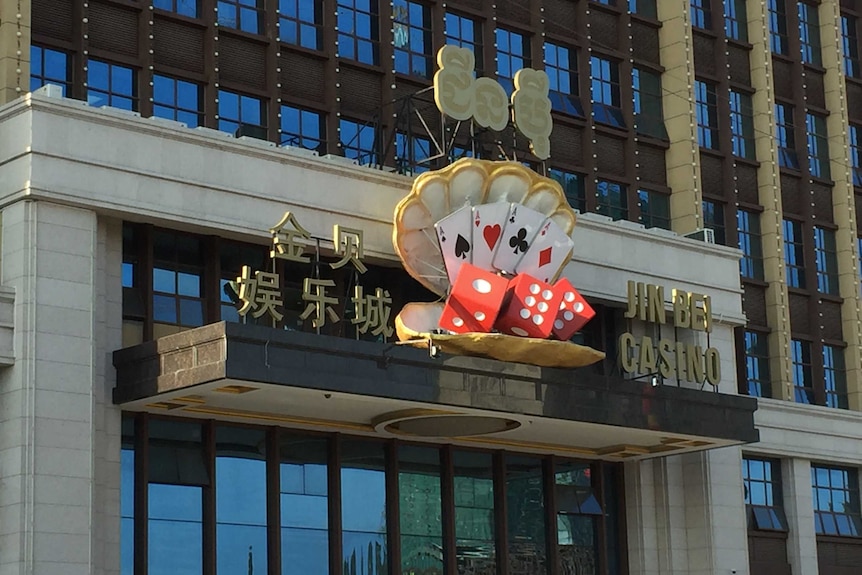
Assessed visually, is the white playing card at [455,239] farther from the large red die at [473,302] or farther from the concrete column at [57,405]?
the concrete column at [57,405]

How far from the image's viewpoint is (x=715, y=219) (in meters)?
57.6

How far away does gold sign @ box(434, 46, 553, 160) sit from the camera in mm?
42406

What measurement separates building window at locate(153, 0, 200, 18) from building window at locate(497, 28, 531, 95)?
1033cm

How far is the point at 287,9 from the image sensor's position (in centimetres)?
4788

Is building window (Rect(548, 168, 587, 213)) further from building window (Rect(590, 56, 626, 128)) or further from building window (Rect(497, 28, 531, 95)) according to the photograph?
building window (Rect(497, 28, 531, 95))

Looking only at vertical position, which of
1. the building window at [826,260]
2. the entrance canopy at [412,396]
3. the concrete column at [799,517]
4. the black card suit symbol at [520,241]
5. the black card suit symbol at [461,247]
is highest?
the building window at [826,260]

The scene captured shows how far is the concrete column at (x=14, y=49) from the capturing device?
4103 cm

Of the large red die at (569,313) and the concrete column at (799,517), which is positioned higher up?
the large red die at (569,313)

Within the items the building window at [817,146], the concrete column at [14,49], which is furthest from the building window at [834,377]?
the concrete column at [14,49]

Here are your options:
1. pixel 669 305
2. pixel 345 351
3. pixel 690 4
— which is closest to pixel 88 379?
pixel 345 351

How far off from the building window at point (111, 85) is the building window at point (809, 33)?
90.5 feet

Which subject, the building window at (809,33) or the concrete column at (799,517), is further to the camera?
the building window at (809,33)

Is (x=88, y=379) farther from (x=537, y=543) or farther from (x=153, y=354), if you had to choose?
(x=537, y=543)

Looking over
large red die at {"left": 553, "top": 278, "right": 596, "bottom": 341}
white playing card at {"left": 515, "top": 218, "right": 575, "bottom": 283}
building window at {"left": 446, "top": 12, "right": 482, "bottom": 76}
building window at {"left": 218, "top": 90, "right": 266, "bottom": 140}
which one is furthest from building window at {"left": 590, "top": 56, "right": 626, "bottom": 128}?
large red die at {"left": 553, "top": 278, "right": 596, "bottom": 341}
